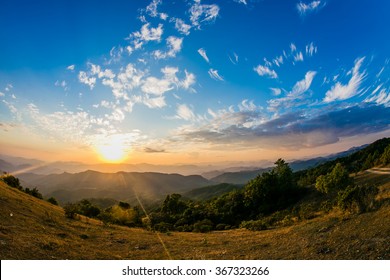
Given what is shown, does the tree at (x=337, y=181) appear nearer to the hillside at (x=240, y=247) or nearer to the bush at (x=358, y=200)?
the bush at (x=358, y=200)

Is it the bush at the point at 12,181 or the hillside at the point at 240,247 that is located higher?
the bush at the point at 12,181

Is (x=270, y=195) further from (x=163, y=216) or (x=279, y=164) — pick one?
(x=163, y=216)

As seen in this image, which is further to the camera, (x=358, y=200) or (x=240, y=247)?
(x=358, y=200)

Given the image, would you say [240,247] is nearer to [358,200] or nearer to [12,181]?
[358,200]

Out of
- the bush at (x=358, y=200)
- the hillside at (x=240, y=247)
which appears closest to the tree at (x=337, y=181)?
the bush at (x=358, y=200)

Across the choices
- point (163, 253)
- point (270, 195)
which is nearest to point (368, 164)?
point (270, 195)

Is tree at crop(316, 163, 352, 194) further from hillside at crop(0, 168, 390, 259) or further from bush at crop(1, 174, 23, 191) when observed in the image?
bush at crop(1, 174, 23, 191)

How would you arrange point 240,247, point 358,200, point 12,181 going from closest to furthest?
point 240,247, point 358,200, point 12,181

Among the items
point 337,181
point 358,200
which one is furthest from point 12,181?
point 337,181

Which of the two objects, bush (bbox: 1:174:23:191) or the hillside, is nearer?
the hillside

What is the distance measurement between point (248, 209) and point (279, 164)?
65.2 ft

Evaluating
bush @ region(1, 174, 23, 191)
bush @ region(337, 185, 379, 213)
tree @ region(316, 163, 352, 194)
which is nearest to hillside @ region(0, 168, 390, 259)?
bush @ region(337, 185, 379, 213)

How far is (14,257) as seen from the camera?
44.2 ft

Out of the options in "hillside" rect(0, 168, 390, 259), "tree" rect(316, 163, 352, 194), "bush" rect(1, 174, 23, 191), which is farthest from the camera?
"bush" rect(1, 174, 23, 191)
